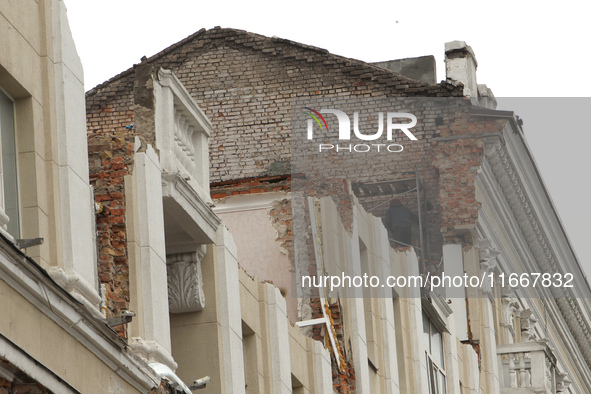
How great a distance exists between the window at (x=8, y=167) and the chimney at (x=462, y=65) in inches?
965

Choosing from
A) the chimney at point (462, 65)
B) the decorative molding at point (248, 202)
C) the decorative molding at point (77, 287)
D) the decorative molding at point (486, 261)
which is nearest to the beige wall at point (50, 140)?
the decorative molding at point (77, 287)

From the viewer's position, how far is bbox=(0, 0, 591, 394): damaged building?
1377cm

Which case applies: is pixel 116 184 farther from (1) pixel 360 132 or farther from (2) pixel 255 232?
(1) pixel 360 132

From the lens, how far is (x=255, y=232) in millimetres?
27297

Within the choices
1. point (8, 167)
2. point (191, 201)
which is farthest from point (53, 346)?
point (191, 201)

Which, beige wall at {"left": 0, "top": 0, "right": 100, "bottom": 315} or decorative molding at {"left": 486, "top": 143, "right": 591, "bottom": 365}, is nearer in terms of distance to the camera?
beige wall at {"left": 0, "top": 0, "right": 100, "bottom": 315}

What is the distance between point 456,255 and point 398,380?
9.21 meters

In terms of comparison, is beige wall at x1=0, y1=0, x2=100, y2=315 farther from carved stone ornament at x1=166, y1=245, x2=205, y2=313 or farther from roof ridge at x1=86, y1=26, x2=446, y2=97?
roof ridge at x1=86, y1=26, x2=446, y2=97

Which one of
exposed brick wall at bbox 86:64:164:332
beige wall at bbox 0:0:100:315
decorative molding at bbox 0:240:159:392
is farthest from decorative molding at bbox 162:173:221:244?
decorative molding at bbox 0:240:159:392

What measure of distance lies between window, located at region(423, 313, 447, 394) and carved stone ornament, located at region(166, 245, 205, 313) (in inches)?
395

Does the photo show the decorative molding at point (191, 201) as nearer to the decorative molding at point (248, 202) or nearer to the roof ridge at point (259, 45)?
the decorative molding at point (248, 202)

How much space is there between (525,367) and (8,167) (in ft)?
76.3

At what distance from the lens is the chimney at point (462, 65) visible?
37875mm

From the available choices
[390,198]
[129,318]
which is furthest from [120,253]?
[390,198]
